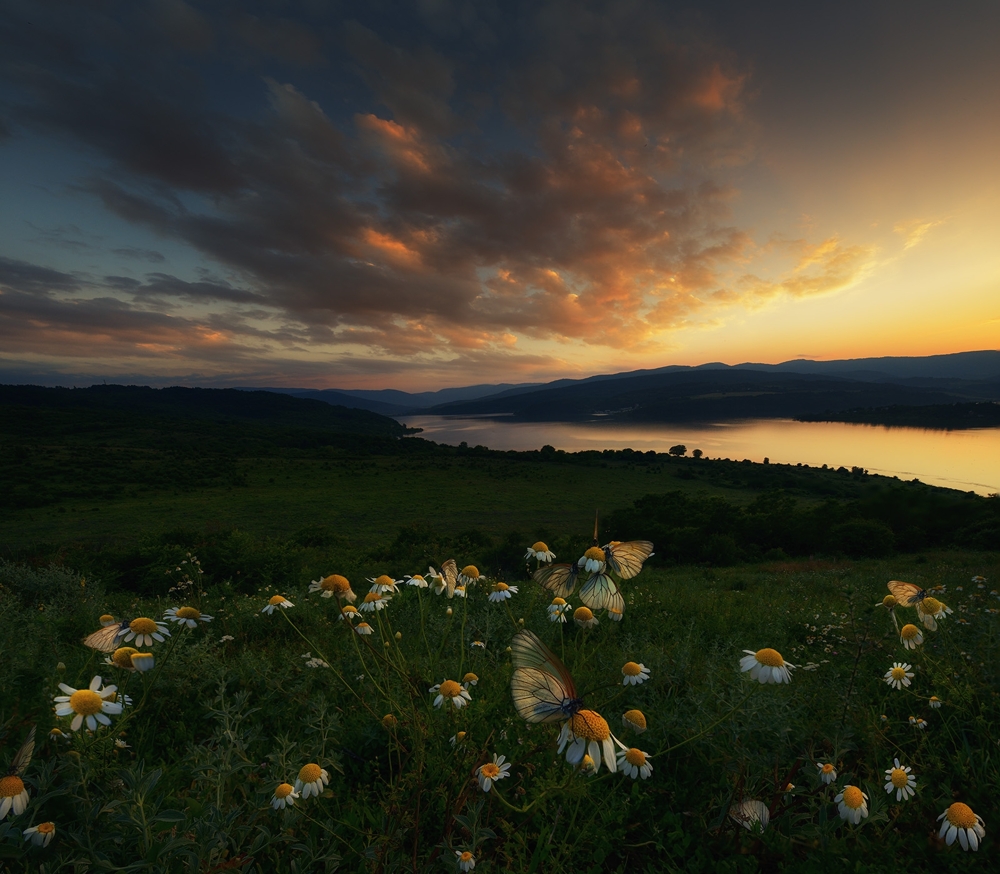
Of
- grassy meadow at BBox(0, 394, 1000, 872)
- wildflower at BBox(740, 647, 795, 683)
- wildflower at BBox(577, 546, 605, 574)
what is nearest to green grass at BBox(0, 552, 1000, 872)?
grassy meadow at BBox(0, 394, 1000, 872)

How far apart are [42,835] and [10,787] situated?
0.69 ft

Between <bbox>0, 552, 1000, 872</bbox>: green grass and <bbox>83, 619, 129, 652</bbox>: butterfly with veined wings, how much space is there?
25cm

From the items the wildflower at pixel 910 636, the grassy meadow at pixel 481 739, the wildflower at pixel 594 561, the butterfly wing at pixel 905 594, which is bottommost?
the grassy meadow at pixel 481 739

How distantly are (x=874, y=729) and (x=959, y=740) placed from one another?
30.3 inches

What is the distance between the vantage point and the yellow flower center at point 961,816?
2035 mm

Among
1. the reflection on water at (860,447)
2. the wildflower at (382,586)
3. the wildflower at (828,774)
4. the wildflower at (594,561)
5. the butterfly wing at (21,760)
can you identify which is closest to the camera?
the butterfly wing at (21,760)

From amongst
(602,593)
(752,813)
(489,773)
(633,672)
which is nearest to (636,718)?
(633,672)

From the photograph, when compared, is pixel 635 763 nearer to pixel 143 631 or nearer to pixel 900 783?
pixel 900 783

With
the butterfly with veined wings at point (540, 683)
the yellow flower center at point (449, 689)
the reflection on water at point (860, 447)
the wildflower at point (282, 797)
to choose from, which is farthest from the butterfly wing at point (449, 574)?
the reflection on water at point (860, 447)

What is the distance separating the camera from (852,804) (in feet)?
6.59

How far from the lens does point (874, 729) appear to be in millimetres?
2900

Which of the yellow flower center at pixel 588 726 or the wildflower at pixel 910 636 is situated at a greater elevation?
the yellow flower center at pixel 588 726

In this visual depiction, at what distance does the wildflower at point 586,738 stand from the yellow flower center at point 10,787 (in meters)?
1.86

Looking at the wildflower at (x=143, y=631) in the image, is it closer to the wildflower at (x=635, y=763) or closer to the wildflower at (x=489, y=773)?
the wildflower at (x=489, y=773)
